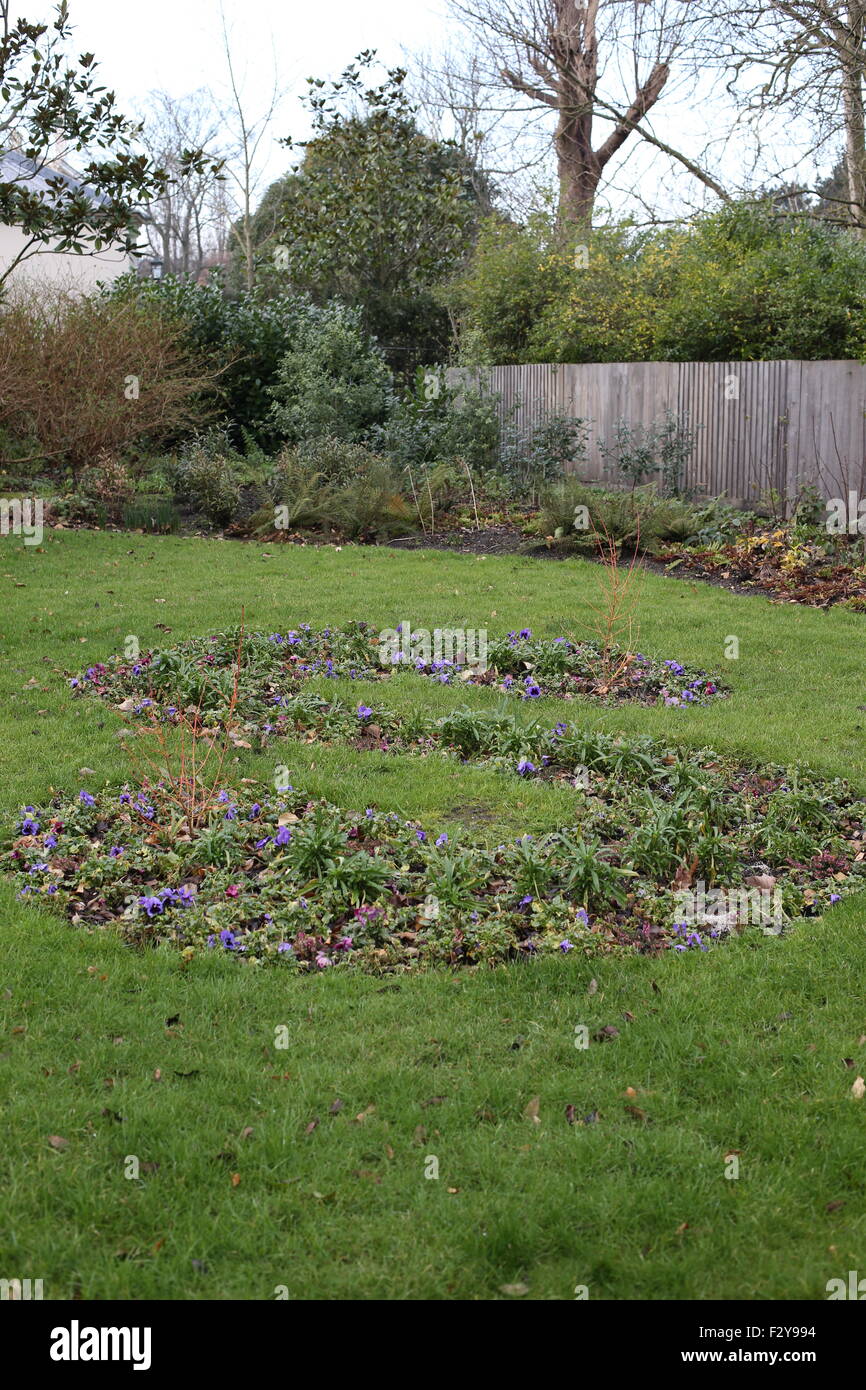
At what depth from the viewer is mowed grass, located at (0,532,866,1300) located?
8.63 ft

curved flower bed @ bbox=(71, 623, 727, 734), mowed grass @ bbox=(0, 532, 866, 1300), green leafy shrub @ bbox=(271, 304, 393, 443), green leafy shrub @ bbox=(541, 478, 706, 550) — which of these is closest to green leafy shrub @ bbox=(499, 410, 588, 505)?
green leafy shrub @ bbox=(541, 478, 706, 550)

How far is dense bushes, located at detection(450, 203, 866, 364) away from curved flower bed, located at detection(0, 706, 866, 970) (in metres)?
8.23

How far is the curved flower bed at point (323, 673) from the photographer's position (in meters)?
6.86

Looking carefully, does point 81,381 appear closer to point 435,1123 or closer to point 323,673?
point 323,673

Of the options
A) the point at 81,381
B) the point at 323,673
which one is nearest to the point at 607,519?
the point at 323,673

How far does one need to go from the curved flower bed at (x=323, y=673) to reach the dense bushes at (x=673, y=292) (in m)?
6.28

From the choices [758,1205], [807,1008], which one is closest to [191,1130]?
[758,1205]

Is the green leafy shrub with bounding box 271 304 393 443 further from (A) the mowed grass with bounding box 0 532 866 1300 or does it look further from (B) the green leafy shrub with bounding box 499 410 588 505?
(A) the mowed grass with bounding box 0 532 866 1300

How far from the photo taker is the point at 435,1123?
313 cm

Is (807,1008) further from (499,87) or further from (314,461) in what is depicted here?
(499,87)

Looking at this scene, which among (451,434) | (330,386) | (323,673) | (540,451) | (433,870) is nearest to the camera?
(433,870)

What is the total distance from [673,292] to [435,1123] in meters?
14.5
